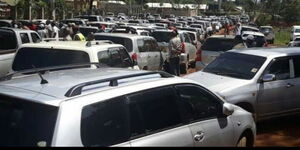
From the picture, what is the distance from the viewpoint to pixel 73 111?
13.3ft

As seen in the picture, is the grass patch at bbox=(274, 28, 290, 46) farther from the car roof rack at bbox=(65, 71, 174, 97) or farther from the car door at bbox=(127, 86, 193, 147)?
the car roof rack at bbox=(65, 71, 174, 97)

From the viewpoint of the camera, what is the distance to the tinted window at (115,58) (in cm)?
921

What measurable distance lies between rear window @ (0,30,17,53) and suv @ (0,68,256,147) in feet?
28.5

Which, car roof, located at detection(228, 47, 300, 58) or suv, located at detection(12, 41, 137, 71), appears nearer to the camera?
suv, located at detection(12, 41, 137, 71)

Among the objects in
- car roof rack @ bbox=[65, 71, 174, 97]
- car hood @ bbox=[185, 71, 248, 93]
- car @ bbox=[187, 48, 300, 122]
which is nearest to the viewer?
car roof rack @ bbox=[65, 71, 174, 97]

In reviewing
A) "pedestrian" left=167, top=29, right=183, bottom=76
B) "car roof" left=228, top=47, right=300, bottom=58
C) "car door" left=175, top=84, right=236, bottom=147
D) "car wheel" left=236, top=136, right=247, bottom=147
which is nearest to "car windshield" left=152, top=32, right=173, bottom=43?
"pedestrian" left=167, top=29, right=183, bottom=76

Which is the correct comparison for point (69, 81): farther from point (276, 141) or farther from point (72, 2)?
point (72, 2)

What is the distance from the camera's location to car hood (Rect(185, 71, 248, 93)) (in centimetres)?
879

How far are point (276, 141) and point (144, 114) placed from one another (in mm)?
5015

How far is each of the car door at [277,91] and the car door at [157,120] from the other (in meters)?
4.46

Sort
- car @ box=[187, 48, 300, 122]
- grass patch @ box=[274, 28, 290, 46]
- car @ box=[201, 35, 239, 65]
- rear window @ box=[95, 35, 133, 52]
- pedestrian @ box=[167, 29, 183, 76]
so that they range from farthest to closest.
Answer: grass patch @ box=[274, 28, 290, 46]
car @ box=[201, 35, 239, 65]
pedestrian @ box=[167, 29, 183, 76]
rear window @ box=[95, 35, 133, 52]
car @ box=[187, 48, 300, 122]

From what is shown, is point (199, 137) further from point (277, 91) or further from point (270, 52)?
point (270, 52)

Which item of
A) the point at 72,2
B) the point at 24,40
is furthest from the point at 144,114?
the point at 72,2

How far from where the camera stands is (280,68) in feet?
32.5
